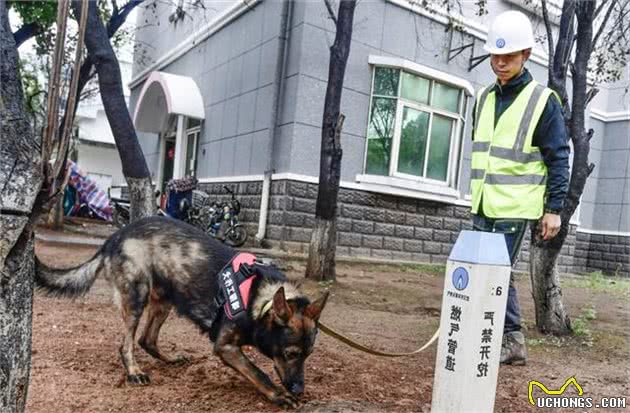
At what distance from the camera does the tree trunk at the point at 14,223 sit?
1.80 metres

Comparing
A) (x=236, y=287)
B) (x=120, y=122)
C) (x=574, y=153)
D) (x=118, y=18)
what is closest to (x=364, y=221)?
(x=120, y=122)

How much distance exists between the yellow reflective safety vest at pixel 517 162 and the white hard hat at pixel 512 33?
388mm

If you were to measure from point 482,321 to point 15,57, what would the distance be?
217 cm

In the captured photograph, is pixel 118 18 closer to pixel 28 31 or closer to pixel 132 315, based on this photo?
pixel 28 31

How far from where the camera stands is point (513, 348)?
12.8ft

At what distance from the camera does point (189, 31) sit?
14.9 metres

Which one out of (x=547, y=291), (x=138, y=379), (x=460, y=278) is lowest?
(x=138, y=379)

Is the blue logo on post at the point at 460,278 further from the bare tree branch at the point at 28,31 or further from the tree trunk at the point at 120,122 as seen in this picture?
the bare tree branch at the point at 28,31

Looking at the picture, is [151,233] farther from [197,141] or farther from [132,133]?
[197,141]

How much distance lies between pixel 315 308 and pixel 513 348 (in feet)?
6.43

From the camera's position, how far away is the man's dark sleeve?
11.0 ft

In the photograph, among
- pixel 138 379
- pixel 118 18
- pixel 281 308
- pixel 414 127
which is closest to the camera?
pixel 281 308

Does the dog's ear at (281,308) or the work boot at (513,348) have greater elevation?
the dog's ear at (281,308)

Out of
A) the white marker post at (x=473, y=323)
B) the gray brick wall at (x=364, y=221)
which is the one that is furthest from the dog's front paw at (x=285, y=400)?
the gray brick wall at (x=364, y=221)
